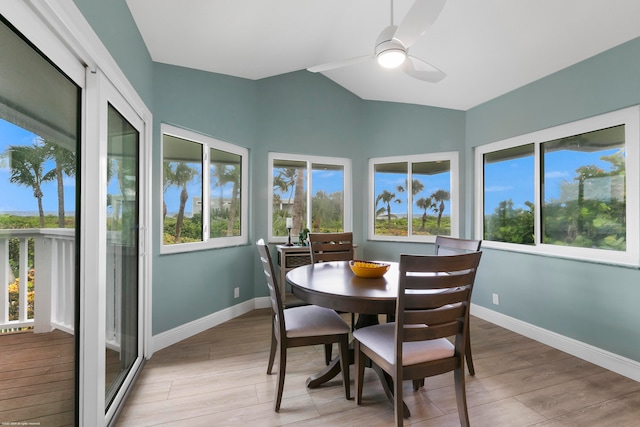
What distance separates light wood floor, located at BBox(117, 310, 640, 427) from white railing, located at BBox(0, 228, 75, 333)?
2.75ft

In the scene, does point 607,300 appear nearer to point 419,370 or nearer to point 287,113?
point 419,370

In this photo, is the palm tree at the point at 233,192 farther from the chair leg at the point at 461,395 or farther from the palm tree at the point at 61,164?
the chair leg at the point at 461,395

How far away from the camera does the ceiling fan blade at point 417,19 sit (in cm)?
162

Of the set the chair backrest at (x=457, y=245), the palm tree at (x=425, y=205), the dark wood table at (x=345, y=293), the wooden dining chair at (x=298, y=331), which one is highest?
the palm tree at (x=425, y=205)

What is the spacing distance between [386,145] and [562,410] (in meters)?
3.24

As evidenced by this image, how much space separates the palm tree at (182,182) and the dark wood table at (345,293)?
1389 mm

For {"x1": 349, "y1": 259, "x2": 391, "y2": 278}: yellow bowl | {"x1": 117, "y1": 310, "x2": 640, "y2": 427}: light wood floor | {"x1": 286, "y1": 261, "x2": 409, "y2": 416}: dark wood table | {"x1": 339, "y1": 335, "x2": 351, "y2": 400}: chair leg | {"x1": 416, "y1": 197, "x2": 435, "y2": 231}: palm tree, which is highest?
{"x1": 416, "y1": 197, "x2": 435, "y2": 231}: palm tree

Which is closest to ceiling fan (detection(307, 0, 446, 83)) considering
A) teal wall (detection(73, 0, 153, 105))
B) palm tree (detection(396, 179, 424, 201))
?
teal wall (detection(73, 0, 153, 105))

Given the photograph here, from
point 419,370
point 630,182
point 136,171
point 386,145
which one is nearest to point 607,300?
point 630,182

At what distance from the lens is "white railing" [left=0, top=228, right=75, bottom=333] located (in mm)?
1031

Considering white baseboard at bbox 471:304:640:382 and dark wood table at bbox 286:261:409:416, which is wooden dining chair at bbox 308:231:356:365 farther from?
white baseboard at bbox 471:304:640:382

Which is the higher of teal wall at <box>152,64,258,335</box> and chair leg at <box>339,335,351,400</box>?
teal wall at <box>152,64,258,335</box>

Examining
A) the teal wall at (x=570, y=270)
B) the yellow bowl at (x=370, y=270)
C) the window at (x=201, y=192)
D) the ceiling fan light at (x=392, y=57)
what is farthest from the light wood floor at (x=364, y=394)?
the ceiling fan light at (x=392, y=57)

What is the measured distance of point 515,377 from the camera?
7.28ft
